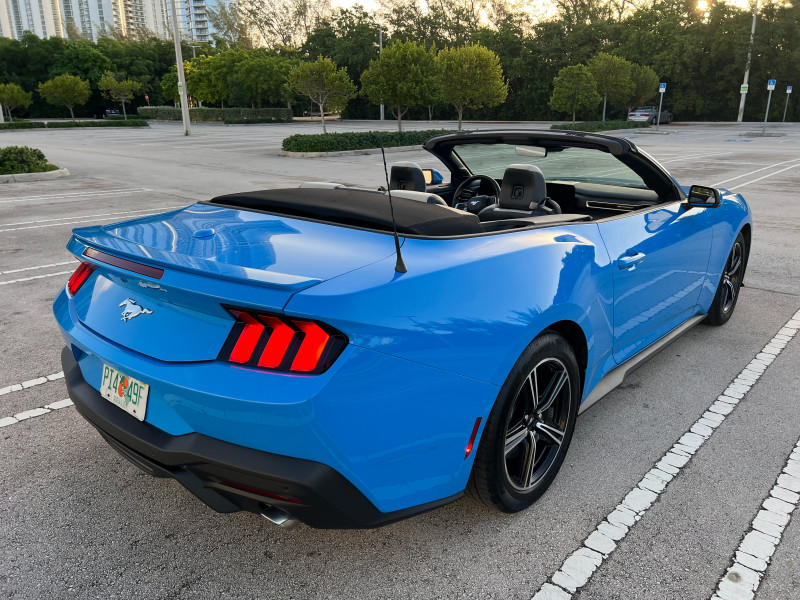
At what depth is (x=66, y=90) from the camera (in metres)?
53.9

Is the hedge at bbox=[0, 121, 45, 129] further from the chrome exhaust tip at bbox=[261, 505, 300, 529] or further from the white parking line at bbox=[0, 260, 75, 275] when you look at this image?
the chrome exhaust tip at bbox=[261, 505, 300, 529]

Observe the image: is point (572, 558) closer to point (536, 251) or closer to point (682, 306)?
point (536, 251)

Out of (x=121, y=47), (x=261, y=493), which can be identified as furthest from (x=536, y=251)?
(x=121, y=47)

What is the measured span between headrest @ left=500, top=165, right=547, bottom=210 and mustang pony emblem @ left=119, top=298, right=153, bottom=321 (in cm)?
226

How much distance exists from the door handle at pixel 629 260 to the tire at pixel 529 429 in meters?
0.57

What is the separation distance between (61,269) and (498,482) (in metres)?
5.80

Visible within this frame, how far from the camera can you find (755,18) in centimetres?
4544

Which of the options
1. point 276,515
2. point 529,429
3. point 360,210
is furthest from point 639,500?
point 360,210

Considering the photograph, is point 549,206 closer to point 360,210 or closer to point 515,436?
point 360,210

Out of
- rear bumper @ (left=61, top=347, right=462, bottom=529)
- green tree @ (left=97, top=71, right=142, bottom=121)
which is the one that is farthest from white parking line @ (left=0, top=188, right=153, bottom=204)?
green tree @ (left=97, top=71, right=142, bottom=121)

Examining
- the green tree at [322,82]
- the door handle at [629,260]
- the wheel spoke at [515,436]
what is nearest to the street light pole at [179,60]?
the green tree at [322,82]

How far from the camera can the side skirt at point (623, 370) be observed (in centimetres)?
300

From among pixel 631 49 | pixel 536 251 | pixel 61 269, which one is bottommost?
pixel 61 269

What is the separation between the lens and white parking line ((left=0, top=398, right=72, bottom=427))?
336cm
